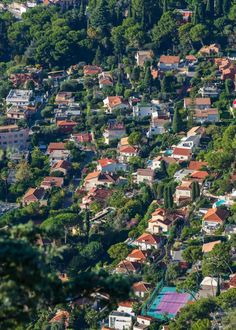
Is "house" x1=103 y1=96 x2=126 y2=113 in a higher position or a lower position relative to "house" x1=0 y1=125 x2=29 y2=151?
higher

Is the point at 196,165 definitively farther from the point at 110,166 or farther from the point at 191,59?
the point at 191,59

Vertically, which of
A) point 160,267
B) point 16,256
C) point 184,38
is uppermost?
point 16,256

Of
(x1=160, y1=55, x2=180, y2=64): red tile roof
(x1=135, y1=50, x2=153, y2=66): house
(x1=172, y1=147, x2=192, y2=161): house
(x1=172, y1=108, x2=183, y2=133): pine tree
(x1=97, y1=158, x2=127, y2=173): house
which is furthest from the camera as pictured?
(x1=135, y1=50, x2=153, y2=66): house

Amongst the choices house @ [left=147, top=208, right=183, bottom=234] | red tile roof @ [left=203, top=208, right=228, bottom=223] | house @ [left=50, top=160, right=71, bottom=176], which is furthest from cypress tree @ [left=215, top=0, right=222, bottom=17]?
red tile roof @ [left=203, top=208, right=228, bottom=223]

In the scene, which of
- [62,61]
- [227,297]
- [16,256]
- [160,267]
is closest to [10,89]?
[62,61]

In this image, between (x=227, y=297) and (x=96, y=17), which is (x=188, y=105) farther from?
(x=227, y=297)

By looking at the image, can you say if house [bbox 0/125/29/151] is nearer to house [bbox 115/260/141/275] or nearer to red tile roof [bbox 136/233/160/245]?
red tile roof [bbox 136/233/160/245]
